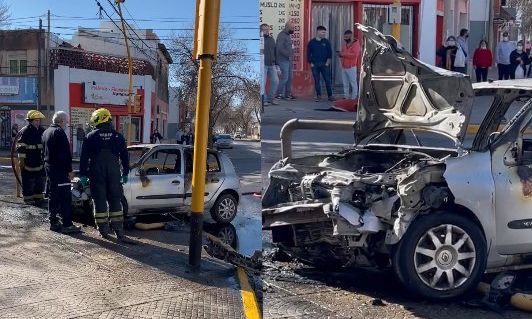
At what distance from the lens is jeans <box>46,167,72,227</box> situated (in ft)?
29.7

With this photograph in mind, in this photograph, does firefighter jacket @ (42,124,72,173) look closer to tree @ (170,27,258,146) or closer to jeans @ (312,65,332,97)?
tree @ (170,27,258,146)

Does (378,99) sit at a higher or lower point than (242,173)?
higher

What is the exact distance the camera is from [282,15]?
407 centimetres

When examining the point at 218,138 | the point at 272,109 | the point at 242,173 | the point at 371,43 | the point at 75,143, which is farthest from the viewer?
the point at 75,143

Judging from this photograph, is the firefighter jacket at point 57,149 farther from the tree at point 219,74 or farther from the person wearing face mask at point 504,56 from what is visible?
the person wearing face mask at point 504,56

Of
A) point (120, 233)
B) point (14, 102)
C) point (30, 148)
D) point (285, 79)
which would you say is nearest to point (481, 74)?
point (285, 79)

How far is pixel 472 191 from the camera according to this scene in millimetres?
4855

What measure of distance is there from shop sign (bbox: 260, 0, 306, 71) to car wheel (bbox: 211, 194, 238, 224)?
3522 mm

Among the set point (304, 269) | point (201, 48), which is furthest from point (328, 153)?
point (201, 48)

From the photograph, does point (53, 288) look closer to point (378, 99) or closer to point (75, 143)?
point (378, 99)

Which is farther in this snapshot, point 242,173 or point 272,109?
point 242,173

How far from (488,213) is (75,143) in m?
6.42

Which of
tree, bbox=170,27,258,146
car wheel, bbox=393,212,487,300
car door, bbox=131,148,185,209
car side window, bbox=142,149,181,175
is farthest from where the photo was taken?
car door, bbox=131,148,185,209

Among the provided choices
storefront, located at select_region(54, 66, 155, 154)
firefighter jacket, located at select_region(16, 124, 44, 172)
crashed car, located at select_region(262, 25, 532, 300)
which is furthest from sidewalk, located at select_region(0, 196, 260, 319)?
firefighter jacket, located at select_region(16, 124, 44, 172)
